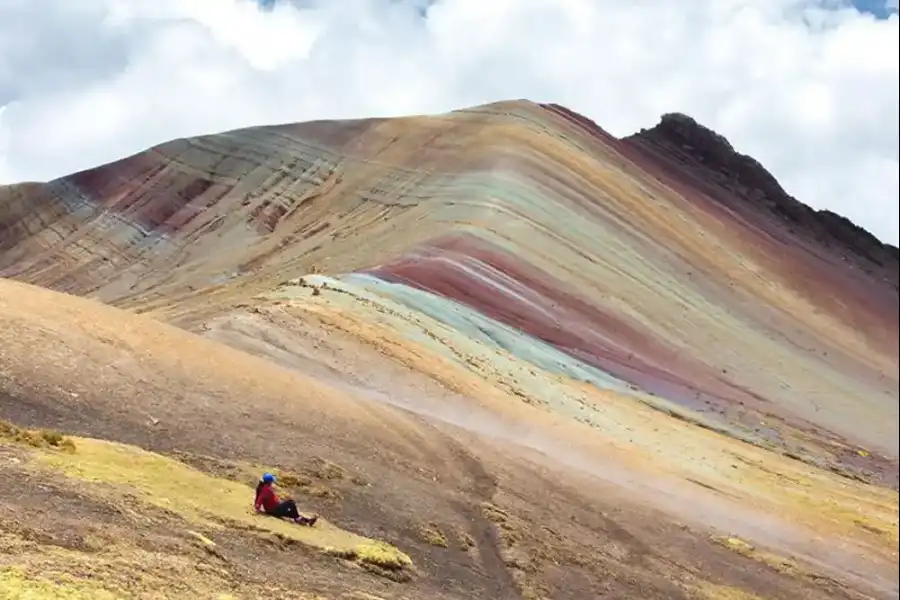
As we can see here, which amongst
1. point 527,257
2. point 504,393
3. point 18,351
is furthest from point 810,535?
point 527,257

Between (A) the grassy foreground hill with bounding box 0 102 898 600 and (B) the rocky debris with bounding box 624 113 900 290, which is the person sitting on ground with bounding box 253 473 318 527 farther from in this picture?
(B) the rocky debris with bounding box 624 113 900 290

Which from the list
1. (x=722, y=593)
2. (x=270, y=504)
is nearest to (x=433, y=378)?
(x=722, y=593)

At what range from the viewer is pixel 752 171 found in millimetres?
85812

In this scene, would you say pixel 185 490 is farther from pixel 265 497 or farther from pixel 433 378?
pixel 433 378

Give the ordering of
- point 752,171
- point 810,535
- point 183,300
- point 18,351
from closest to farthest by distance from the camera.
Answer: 1. point 18,351
2. point 810,535
3. point 183,300
4. point 752,171

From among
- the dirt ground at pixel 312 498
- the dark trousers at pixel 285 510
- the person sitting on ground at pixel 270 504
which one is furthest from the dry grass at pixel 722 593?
the person sitting on ground at pixel 270 504

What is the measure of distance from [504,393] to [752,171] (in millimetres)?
63533

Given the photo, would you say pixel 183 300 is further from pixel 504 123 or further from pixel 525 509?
pixel 504 123

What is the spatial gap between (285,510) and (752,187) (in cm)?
7649

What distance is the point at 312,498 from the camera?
15570 mm

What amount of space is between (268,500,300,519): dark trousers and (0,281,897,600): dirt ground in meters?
0.81

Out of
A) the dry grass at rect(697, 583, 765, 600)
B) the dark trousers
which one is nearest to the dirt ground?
the dry grass at rect(697, 583, 765, 600)

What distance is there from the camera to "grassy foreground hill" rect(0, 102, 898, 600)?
13258 mm

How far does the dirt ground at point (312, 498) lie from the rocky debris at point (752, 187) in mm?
60424
